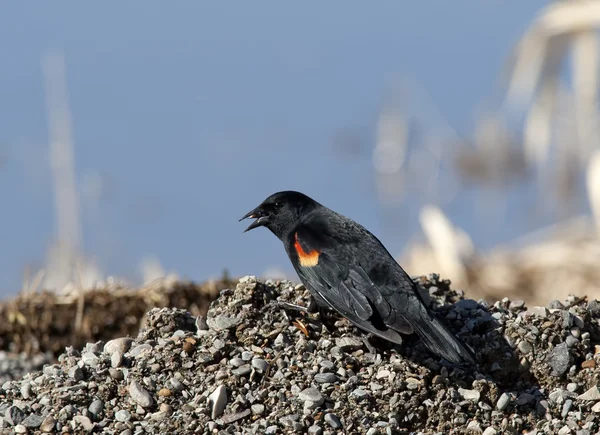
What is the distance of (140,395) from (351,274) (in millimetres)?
1098

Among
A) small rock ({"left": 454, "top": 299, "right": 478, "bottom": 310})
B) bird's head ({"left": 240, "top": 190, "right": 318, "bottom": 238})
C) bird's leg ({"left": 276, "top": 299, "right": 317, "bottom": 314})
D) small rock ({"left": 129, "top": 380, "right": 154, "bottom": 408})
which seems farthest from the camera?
bird's head ({"left": 240, "top": 190, "right": 318, "bottom": 238})

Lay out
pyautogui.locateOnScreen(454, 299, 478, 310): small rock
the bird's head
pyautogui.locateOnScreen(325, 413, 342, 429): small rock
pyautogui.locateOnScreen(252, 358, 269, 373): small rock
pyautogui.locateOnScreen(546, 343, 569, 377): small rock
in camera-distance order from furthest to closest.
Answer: the bird's head, pyautogui.locateOnScreen(454, 299, 478, 310): small rock, pyautogui.locateOnScreen(546, 343, 569, 377): small rock, pyautogui.locateOnScreen(252, 358, 269, 373): small rock, pyautogui.locateOnScreen(325, 413, 342, 429): small rock

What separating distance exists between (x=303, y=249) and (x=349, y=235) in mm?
241

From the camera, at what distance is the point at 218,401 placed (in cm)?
373

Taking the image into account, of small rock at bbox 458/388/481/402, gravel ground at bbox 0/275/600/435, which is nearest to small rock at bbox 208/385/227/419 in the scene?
gravel ground at bbox 0/275/600/435

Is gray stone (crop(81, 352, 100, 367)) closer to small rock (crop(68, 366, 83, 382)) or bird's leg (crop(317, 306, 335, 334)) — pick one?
small rock (crop(68, 366, 83, 382))

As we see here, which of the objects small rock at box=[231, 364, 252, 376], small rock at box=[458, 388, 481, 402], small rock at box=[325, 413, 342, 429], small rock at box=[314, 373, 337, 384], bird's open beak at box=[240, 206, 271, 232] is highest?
bird's open beak at box=[240, 206, 271, 232]

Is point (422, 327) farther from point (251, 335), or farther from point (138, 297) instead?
point (138, 297)

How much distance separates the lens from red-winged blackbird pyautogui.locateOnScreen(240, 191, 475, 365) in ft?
12.8

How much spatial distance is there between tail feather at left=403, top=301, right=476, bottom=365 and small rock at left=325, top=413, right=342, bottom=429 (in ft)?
1.62

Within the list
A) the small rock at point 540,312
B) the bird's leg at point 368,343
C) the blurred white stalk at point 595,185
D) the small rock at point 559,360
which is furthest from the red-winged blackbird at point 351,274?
the blurred white stalk at point 595,185

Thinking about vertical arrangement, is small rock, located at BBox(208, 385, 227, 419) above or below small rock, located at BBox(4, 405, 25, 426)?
below

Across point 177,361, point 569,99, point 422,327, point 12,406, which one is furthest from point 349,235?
point 569,99

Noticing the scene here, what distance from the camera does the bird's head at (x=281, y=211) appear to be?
4.76 metres
